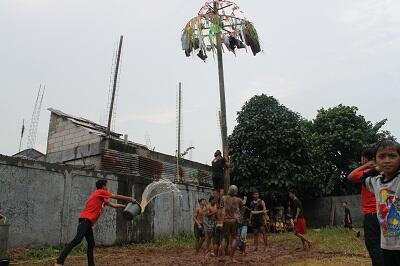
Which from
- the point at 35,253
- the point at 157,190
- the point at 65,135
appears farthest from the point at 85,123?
the point at 35,253

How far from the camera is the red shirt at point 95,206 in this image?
7.64 meters

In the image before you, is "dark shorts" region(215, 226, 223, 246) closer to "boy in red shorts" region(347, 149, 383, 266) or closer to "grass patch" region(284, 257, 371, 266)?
"grass patch" region(284, 257, 371, 266)

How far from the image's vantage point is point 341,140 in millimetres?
24359

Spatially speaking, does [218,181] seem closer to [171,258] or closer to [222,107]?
[222,107]

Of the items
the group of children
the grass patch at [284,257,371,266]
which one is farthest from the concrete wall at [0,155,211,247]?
the grass patch at [284,257,371,266]

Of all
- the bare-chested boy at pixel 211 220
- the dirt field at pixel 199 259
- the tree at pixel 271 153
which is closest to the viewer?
the dirt field at pixel 199 259

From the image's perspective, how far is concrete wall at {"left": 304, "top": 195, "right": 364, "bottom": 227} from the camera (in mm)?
22609

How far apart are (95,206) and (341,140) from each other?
63.5 feet

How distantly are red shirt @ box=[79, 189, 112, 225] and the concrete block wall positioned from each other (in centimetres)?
1127

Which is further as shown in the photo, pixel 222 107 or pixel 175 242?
pixel 175 242

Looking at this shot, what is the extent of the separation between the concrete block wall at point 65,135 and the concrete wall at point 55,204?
5382 millimetres

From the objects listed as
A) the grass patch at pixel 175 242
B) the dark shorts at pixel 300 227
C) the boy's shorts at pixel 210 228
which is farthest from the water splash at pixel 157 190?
the dark shorts at pixel 300 227

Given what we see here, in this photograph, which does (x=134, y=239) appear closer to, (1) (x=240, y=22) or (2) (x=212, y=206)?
(2) (x=212, y=206)

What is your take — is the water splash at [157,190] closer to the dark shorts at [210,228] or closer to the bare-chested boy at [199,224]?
the bare-chested boy at [199,224]
